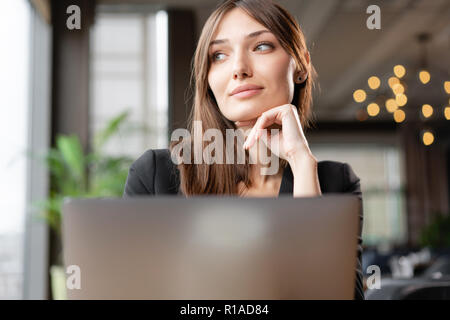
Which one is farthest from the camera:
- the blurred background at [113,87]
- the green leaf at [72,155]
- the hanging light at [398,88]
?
the hanging light at [398,88]

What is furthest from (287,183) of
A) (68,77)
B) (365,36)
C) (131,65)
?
(365,36)

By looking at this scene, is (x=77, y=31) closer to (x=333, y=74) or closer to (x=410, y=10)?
(x=410, y=10)

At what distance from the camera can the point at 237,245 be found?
582mm

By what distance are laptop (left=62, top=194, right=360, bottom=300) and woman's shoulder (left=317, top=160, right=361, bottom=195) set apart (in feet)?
2.03

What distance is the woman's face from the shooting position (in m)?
1.08

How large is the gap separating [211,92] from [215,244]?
26.7 inches

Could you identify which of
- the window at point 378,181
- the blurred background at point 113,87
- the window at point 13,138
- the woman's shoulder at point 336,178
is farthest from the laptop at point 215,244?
the window at point 378,181

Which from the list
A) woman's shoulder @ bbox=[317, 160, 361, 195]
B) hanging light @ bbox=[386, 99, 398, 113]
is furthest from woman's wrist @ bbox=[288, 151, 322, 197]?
hanging light @ bbox=[386, 99, 398, 113]

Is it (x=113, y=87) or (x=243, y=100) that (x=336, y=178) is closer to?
(x=243, y=100)

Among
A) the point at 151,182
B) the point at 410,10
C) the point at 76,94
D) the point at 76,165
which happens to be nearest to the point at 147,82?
the point at 76,94

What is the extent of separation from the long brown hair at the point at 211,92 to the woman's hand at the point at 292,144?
0.32 feet

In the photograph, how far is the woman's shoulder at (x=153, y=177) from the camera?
1140 mm

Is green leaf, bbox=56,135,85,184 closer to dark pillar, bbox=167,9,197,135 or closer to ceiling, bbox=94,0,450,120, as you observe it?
dark pillar, bbox=167,9,197,135

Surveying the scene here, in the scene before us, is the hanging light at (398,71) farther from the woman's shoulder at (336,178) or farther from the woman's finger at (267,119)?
the woman's finger at (267,119)
